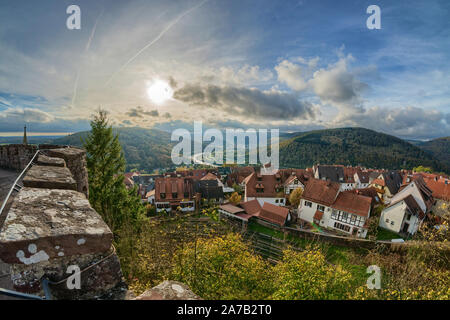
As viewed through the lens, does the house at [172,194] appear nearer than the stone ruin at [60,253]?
No

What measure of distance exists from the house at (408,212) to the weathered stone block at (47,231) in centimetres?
3807

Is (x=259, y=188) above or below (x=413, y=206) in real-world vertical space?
above

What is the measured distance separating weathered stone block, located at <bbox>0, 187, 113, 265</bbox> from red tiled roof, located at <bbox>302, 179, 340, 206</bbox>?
32845mm

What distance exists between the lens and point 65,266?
1906 millimetres

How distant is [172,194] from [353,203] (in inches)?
1234

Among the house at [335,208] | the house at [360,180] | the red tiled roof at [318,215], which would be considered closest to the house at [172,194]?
the house at [335,208]

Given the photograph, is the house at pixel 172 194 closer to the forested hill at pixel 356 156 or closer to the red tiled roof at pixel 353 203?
the red tiled roof at pixel 353 203

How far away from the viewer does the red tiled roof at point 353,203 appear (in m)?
26.6

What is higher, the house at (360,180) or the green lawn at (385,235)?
the house at (360,180)

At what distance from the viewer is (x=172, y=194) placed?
39.9m

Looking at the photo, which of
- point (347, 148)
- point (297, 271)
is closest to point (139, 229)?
point (297, 271)

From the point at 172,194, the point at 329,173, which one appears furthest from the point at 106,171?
the point at 329,173

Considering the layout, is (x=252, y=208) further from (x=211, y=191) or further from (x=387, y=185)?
(x=387, y=185)

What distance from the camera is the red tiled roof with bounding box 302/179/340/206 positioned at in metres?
30.1
